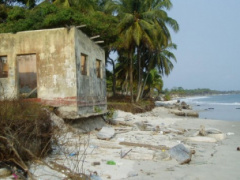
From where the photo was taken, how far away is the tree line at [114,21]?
16.4 metres

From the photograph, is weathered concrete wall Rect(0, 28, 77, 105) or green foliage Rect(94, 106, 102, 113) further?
green foliage Rect(94, 106, 102, 113)

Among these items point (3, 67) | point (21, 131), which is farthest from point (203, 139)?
point (3, 67)

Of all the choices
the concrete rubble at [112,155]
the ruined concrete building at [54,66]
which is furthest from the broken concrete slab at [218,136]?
the ruined concrete building at [54,66]

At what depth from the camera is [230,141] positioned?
36.3ft

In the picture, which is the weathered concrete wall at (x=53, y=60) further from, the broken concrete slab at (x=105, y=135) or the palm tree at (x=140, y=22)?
the palm tree at (x=140, y=22)

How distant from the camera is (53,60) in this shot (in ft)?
35.3

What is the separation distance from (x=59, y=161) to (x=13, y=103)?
1.72 meters

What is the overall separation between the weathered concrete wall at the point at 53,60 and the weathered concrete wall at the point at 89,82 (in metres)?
0.33

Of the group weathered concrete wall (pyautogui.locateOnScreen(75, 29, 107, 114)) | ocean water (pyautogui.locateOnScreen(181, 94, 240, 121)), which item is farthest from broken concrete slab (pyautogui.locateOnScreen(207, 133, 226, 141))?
ocean water (pyautogui.locateOnScreen(181, 94, 240, 121))

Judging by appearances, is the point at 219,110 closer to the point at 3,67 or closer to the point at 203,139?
the point at 203,139

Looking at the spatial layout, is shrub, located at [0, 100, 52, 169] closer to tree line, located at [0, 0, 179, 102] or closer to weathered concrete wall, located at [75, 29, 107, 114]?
weathered concrete wall, located at [75, 29, 107, 114]

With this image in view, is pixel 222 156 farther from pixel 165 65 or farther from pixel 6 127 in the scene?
pixel 165 65

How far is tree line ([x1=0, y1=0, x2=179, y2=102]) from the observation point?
1641 centimetres

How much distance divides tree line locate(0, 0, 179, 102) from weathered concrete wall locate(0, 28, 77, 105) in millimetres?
5056
